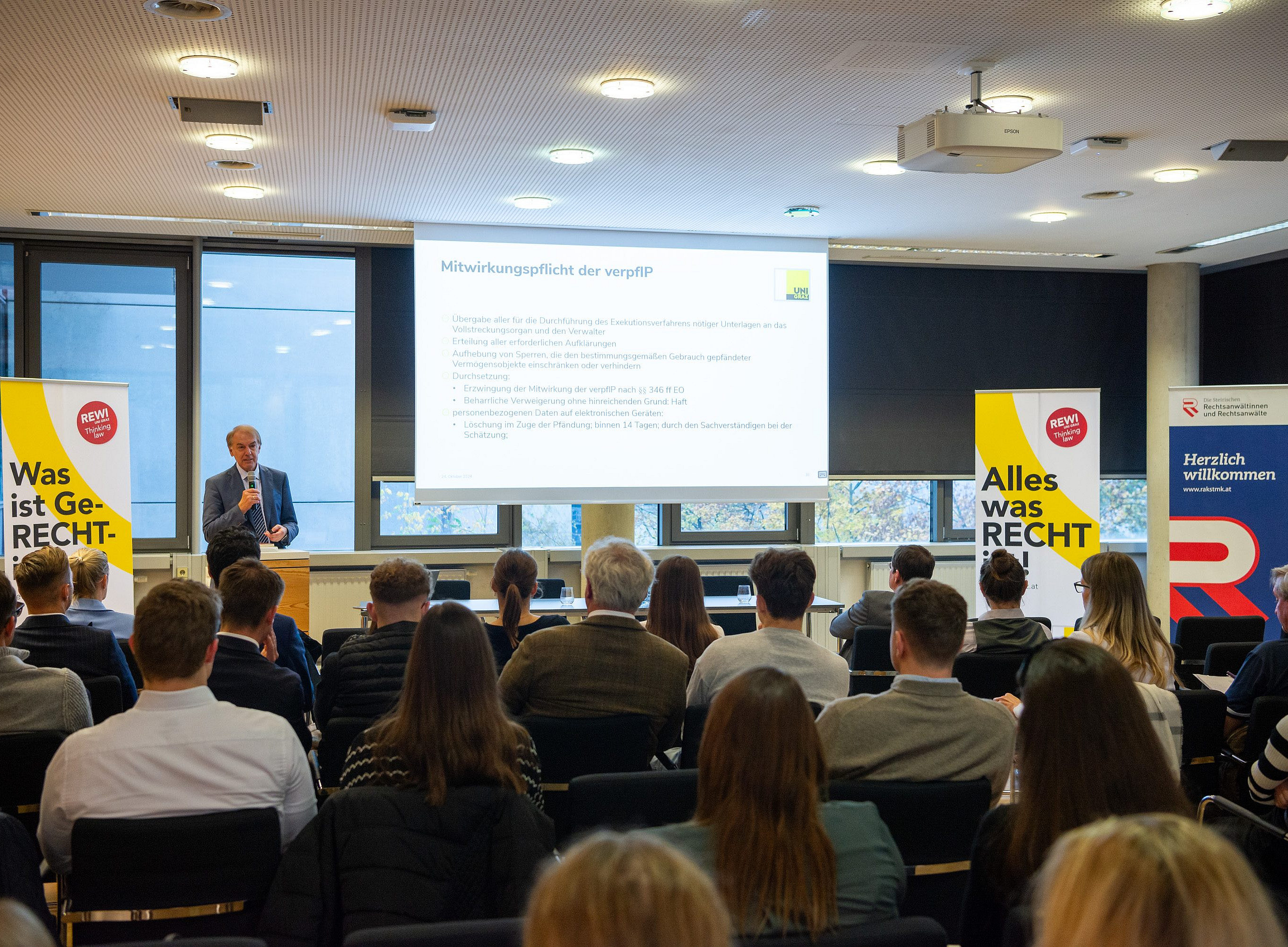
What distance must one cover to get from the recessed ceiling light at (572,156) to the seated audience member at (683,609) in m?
2.48

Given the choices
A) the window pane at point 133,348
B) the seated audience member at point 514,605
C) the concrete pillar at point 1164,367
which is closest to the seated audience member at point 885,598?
the seated audience member at point 514,605

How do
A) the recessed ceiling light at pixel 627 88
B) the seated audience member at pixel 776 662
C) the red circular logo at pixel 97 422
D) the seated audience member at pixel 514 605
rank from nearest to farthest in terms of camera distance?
the seated audience member at pixel 776 662 < the seated audience member at pixel 514 605 < the recessed ceiling light at pixel 627 88 < the red circular logo at pixel 97 422

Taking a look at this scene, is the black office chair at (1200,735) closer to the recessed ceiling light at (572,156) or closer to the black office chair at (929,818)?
the black office chair at (929,818)

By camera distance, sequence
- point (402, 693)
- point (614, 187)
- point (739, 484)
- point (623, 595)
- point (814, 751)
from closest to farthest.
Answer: point (814, 751) < point (402, 693) < point (623, 595) < point (614, 187) < point (739, 484)

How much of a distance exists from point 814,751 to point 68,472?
6.18 m

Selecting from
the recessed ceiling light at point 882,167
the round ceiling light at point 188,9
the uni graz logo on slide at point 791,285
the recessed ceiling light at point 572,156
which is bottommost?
the uni graz logo on slide at point 791,285

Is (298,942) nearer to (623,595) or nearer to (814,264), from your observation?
(623,595)

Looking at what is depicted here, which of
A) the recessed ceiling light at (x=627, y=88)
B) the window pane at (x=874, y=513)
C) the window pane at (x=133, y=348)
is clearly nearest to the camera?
the recessed ceiling light at (x=627, y=88)

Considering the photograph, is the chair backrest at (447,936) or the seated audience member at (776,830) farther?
the seated audience member at (776,830)

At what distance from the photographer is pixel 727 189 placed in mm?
6480

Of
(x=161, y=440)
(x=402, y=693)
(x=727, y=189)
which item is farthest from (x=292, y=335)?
(x=402, y=693)

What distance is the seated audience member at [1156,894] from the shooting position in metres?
0.94

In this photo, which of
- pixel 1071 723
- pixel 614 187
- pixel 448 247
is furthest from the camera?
pixel 448 247

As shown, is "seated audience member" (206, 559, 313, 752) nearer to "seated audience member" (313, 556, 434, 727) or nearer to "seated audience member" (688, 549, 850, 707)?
"seated audience member" (313, 556, 434, 727)
